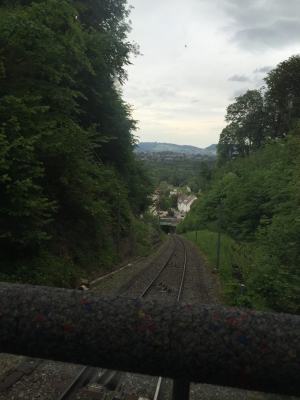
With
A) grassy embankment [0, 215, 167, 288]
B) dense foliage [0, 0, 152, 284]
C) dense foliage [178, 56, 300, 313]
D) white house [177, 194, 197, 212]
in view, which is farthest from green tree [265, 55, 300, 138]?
white house [177, 194, 197, 212]

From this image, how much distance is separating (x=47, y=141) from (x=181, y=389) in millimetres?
9607

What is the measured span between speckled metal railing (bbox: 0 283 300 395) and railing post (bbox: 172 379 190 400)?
24 centimetres

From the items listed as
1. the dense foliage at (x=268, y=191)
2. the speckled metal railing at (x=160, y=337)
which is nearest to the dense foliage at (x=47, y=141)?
the dense foliage at (x=268, y=191)

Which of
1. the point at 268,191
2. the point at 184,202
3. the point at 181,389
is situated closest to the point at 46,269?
the point at 181,389

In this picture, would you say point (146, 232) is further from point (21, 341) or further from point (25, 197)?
point (21, 341)

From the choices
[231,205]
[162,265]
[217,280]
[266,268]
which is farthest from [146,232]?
[266,268]

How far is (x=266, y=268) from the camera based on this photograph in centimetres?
877

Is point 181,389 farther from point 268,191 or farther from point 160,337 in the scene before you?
point 268,191

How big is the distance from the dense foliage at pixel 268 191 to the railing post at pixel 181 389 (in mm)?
6306

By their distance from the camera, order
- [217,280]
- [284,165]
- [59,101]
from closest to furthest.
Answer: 1. [59,101]
2. [217,280]
3. [284,165]

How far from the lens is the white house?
120938 millimetres

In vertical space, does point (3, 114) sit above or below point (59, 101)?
below

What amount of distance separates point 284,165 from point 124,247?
9558 millimetres

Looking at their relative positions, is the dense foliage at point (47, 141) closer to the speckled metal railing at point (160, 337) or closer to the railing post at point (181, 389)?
the speckled metal railing at point (160, 337)
